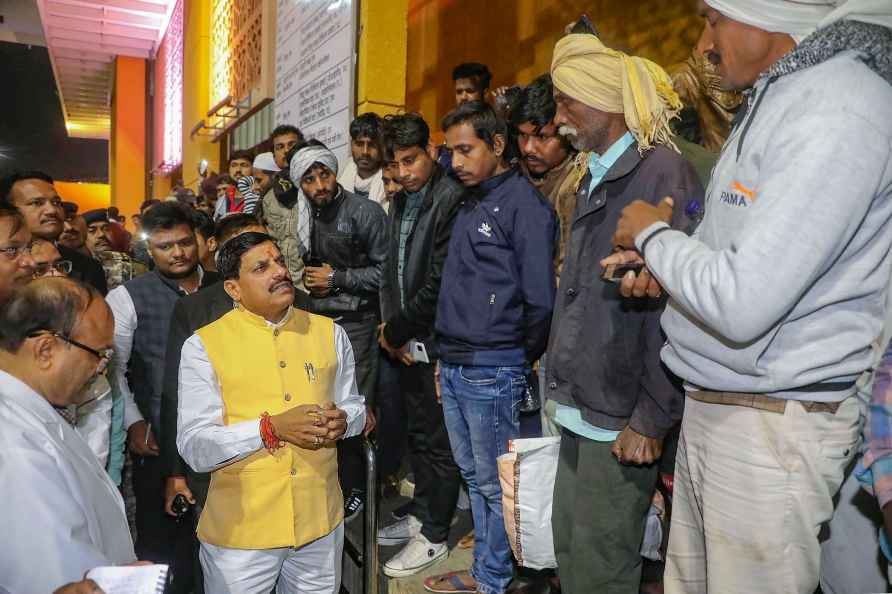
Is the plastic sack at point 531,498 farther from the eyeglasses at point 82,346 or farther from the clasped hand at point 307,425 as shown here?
the eyeglasses at point 82,346

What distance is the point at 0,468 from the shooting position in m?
1.21

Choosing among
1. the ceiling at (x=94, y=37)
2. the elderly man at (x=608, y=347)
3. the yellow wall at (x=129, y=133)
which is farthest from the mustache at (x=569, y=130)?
the yellow wall at (x=129, y=133)

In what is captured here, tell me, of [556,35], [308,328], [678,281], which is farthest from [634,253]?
[556,35]

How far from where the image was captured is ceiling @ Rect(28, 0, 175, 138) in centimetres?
1502

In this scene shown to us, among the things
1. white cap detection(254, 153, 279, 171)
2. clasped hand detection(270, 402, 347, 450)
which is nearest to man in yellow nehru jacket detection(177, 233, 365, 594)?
clasped hand detection(270, 402, 347, 450)

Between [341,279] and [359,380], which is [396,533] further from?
[341,279]

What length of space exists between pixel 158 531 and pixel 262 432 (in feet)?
4.69

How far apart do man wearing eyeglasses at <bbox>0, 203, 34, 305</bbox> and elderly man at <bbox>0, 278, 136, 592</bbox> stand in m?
0.93

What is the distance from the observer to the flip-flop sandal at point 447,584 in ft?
9.04

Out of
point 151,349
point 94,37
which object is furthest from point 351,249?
point 94,37

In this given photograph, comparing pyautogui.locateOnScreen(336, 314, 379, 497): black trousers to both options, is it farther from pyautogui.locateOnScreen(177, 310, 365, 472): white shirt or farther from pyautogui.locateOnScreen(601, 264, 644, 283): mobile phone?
pyautogui.locateOnScreen(601, 264, 644, 283): mobile phone

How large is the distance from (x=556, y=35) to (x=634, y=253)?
4.18 m

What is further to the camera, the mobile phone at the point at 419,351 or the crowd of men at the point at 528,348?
the mobile phone at the point at 419,351

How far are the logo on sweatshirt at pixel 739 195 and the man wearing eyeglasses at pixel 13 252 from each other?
2357mm
